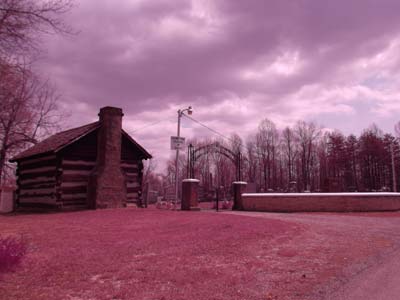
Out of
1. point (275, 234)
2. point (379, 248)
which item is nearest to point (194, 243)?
point (275, 234)

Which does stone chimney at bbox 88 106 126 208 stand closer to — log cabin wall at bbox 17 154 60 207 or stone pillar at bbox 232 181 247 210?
log cabin wall at bbox 17 154 60 207

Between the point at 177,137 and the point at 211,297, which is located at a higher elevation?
the point at 177,137

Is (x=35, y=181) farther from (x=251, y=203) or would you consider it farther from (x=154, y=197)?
(x=154, y=197)

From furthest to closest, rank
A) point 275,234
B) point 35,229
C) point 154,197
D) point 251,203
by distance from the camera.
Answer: point 154,197
point 251,203
point 35,229
point 275,234

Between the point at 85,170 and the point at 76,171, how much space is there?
0.52m

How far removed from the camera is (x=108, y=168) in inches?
793

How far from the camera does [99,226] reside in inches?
508

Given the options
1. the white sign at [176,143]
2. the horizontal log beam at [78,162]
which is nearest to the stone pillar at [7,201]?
the horizontal log beam at [78,162]

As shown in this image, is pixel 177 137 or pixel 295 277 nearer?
pixel 295 277

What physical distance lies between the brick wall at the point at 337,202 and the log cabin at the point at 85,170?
9741 mm

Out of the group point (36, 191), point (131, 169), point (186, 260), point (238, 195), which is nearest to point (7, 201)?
point (36, 191)

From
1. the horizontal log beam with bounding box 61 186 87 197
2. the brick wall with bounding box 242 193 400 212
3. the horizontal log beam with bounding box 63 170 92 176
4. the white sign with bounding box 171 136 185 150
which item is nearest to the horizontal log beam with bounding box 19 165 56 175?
the horizontal log beam with bounding box 63 170 92 176

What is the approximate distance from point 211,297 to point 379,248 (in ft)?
19.7

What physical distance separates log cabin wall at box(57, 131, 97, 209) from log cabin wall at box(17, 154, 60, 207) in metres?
0.57
